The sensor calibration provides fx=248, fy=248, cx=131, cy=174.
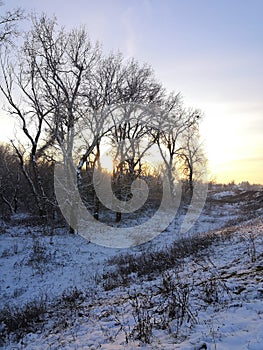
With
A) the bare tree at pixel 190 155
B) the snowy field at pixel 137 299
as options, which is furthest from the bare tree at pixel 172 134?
the snowy field at pixel 137 299

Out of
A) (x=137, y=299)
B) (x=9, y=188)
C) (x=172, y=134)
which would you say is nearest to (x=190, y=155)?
(x=172, y=134)

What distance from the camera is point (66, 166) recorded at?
1625cm

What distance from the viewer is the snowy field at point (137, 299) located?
3754 mm

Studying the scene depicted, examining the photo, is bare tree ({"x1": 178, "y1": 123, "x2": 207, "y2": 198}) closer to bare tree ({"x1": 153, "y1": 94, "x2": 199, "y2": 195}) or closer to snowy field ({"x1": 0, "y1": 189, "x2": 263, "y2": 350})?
bare tree ({"x1": 153, "y1": 94, "x2": 199, "y2": 195})

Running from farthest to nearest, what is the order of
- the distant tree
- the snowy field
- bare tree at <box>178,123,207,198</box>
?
bare tree at <box>178,123,207,198</box> → the distant tree → the snowy field

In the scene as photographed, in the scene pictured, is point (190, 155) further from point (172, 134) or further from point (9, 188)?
point (9, 188)

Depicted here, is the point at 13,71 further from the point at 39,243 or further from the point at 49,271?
the point at 49,271

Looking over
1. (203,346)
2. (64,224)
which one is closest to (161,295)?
(203,346)

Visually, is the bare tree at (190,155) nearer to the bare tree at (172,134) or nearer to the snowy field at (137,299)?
the bare tree at (172,134)

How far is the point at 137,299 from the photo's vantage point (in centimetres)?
582

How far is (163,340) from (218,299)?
4.93ft

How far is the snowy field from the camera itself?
3754 millimetres

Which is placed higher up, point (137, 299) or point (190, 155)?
point (190, 155)

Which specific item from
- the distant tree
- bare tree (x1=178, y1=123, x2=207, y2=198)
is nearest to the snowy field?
the distant tree
